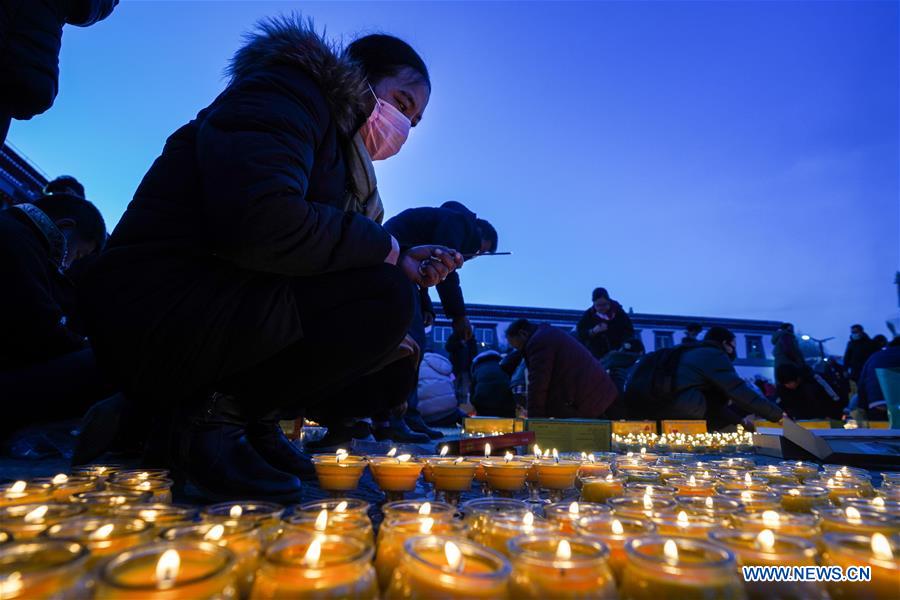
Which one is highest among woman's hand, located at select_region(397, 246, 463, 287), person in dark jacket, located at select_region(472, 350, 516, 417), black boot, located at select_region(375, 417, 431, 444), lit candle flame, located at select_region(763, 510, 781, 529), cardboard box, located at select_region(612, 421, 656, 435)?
woman's hand, located at select_region(397, 246, 463, 287)

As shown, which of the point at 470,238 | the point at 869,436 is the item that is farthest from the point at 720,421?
the point at 470,238

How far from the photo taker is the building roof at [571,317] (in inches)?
1387

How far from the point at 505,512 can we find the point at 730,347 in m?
7.60

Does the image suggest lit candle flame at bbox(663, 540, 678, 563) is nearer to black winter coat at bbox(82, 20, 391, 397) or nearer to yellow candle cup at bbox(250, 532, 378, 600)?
yellow candle cup at bbox(250, 532, 378, 600)

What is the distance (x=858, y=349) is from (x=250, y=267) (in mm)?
12285

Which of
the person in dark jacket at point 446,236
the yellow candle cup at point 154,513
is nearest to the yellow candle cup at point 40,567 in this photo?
the yellow candle cup at point 154,513

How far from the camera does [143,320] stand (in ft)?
5.78

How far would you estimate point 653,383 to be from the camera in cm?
673

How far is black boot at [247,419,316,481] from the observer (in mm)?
2377

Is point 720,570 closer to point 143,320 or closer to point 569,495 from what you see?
point 569,495

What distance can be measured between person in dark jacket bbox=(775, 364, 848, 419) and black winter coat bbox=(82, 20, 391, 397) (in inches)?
351

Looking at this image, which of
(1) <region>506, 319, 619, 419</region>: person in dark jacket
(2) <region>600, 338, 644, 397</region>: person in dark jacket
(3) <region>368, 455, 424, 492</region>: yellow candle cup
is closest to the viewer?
(3) <region>368, 455, 424, 492</region>: yellow candle cup

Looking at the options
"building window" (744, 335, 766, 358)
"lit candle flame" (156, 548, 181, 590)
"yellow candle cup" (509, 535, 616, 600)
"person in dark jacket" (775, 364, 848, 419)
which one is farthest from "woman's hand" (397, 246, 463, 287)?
"building window" (744, 335, 766, 358)

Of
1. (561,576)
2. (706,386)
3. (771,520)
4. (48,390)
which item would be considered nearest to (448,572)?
(561,576)
